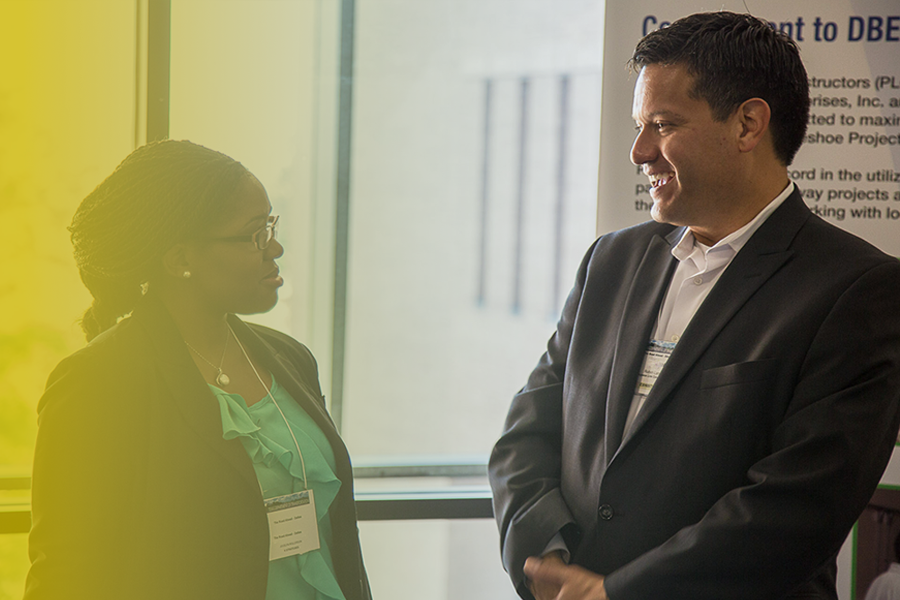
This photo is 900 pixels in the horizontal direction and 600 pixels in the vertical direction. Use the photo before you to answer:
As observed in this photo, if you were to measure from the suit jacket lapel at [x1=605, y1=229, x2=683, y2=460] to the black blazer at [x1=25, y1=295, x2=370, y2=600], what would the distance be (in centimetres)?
80

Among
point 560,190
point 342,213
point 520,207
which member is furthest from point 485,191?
point 342,213

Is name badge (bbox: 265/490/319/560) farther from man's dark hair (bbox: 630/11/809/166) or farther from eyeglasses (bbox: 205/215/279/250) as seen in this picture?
man's dark hair (bbox: 630/11/809/166)

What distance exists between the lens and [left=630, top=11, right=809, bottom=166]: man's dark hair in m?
1.63

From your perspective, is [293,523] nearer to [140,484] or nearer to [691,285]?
[140,484]

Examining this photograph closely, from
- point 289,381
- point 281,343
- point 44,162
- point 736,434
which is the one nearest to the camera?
point 736,434

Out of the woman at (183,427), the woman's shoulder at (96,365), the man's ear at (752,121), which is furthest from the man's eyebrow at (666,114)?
the woman's shoulder at (96,365)

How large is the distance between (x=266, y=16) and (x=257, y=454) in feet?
5.44

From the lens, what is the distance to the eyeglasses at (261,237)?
175 centimetres

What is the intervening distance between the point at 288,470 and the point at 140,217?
2.20 ft

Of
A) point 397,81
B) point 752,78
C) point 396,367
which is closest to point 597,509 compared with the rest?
point 752,78

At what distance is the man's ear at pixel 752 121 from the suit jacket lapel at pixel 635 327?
28 centimetres

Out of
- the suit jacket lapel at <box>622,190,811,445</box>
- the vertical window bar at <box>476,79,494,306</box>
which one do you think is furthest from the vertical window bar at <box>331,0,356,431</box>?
the suit jacket lapel at <box>622,190,811,445</box>

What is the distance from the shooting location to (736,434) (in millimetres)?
1514

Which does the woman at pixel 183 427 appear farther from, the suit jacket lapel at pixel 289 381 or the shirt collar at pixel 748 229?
the shirt collar at pixel 748 229
